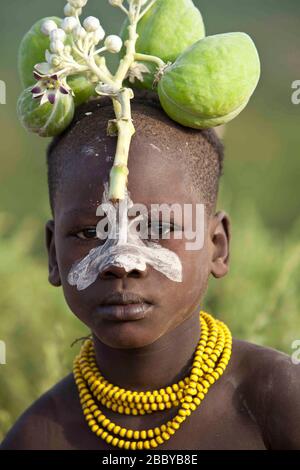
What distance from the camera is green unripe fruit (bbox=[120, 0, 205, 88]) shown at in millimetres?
2430

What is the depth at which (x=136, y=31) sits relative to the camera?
248 cm

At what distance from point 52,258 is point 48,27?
684 mm

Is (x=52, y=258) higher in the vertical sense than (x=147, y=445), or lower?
higher

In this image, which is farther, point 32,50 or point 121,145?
point 32,50

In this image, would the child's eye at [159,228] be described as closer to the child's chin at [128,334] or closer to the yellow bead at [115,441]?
the child's chin at [128,334]

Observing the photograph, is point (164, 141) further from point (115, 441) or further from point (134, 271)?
point (115, 441)

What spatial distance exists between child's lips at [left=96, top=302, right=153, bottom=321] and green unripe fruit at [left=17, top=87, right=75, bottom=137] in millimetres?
523

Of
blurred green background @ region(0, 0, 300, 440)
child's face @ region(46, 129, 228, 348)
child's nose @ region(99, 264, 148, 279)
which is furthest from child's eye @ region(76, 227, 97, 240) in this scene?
blurred green background @ region(0, 0, 300, 440)

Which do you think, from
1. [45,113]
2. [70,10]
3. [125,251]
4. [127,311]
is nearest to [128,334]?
[127,311]

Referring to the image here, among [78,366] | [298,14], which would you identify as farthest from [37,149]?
[78,366]

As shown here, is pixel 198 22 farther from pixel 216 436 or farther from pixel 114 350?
pixel 216 436

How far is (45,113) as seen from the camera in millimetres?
2379

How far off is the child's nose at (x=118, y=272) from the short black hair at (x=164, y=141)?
310 millimetres

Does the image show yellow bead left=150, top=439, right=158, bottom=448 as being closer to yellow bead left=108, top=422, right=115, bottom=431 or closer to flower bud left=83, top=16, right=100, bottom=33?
yellow bead left=108, top=422, right=115, bottom=431
